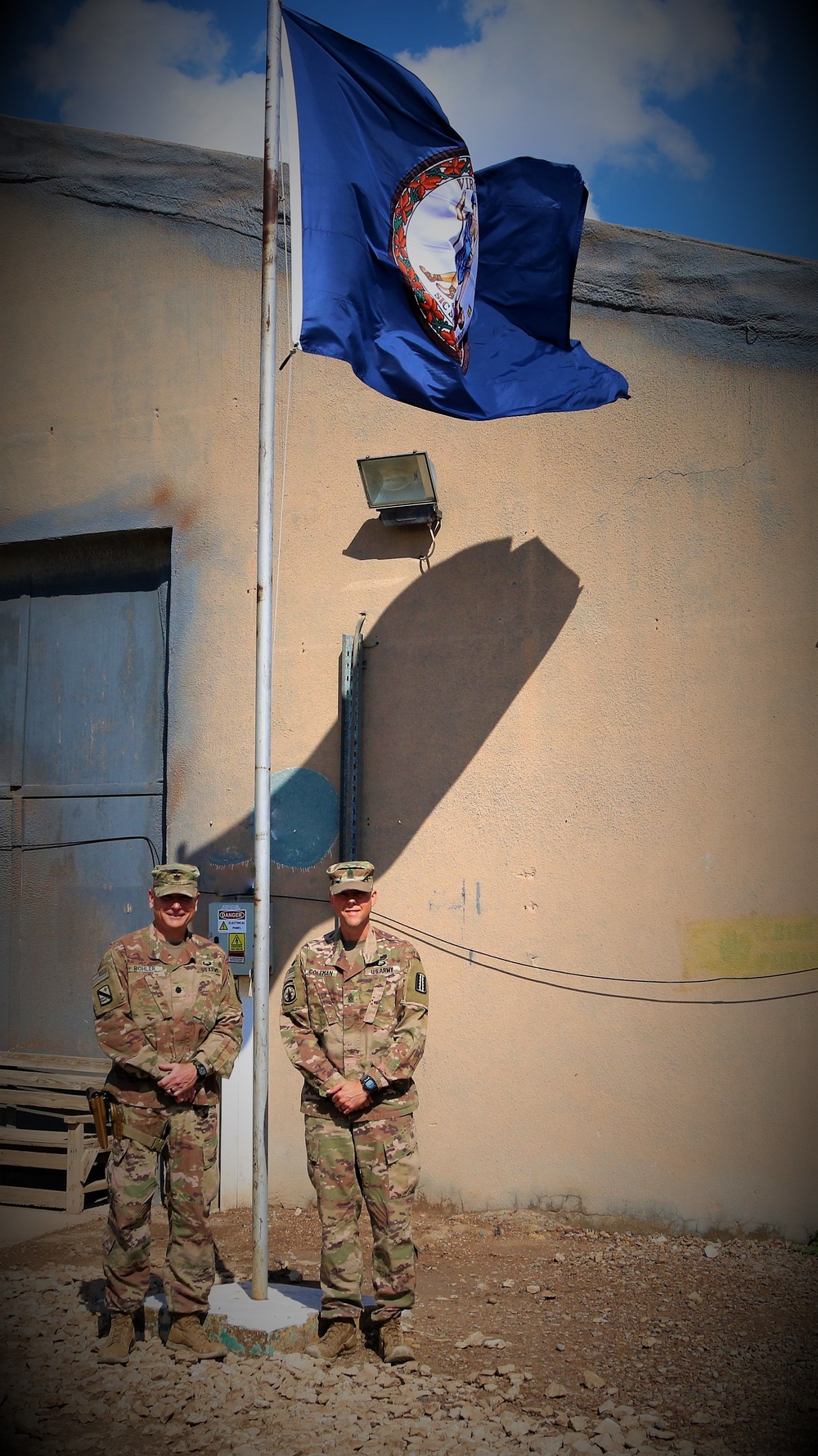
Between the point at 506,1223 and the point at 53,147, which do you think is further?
the point at 53,147

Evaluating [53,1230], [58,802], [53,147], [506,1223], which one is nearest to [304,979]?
[506,1223]

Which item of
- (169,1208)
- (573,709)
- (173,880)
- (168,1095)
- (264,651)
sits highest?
(264,651)

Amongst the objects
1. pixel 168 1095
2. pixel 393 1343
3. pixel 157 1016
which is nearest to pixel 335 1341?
pixel 393 1343

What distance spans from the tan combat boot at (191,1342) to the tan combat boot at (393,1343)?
0.63 metres

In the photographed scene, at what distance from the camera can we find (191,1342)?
4.31 m

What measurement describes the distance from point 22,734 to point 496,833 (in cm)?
341

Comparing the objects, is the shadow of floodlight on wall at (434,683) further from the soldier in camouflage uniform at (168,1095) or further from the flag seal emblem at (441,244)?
the soldier in camouflage uniform at (168,1095)

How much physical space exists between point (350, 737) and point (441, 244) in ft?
8.74

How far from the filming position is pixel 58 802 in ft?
23.7

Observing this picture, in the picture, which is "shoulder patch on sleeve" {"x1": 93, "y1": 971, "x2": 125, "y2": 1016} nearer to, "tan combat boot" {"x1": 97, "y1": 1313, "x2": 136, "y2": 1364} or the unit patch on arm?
the unit patch on arm

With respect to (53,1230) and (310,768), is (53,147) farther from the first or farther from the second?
(53,1230)

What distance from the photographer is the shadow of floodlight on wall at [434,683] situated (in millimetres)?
6195

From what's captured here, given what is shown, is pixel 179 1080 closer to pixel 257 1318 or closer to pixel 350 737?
pixel 257 1318

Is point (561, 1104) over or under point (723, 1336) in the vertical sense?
over
